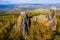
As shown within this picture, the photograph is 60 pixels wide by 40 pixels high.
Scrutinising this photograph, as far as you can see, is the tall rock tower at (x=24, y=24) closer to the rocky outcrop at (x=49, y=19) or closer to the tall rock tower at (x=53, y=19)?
the rocky outcrop at (x=49, y=19)

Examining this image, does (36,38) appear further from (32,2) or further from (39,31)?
(32,2)

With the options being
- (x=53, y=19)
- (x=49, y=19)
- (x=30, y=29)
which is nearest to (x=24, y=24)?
(x=30, y=29)

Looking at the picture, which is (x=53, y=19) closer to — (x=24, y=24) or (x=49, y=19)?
(x=49, y=19)

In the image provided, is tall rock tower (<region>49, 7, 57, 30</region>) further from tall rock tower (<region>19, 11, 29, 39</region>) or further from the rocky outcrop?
tall rock tower (<region>19, 11, 29, 39</region>)

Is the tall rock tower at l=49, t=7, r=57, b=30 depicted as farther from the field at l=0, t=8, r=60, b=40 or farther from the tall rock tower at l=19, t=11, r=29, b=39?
the tall rock tower at l=19, t=11, r=29, b=39

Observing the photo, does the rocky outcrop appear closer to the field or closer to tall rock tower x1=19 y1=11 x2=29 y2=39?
the field

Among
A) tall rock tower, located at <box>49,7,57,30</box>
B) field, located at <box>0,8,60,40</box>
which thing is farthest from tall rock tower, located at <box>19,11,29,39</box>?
tall rock tower, located at <box>49,7,57,30</box>

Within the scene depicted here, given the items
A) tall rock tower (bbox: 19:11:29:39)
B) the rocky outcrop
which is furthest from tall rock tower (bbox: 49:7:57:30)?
tall rock tower (bbox: 19:11:29:39)

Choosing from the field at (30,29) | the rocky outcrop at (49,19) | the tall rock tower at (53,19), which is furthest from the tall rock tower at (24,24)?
the tall rock tower at (53,19)

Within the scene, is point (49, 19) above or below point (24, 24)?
above

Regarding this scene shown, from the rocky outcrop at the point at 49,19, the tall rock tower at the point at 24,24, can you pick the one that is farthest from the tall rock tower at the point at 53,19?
the tall rock tower at the point at 24,24

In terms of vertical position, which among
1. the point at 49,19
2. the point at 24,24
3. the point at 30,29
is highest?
the point at 49,19

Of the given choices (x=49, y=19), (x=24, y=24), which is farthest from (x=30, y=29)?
(x=49, y=19)

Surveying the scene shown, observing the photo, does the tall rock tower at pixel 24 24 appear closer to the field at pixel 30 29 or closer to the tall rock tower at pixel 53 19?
the field at pixel 30 29
